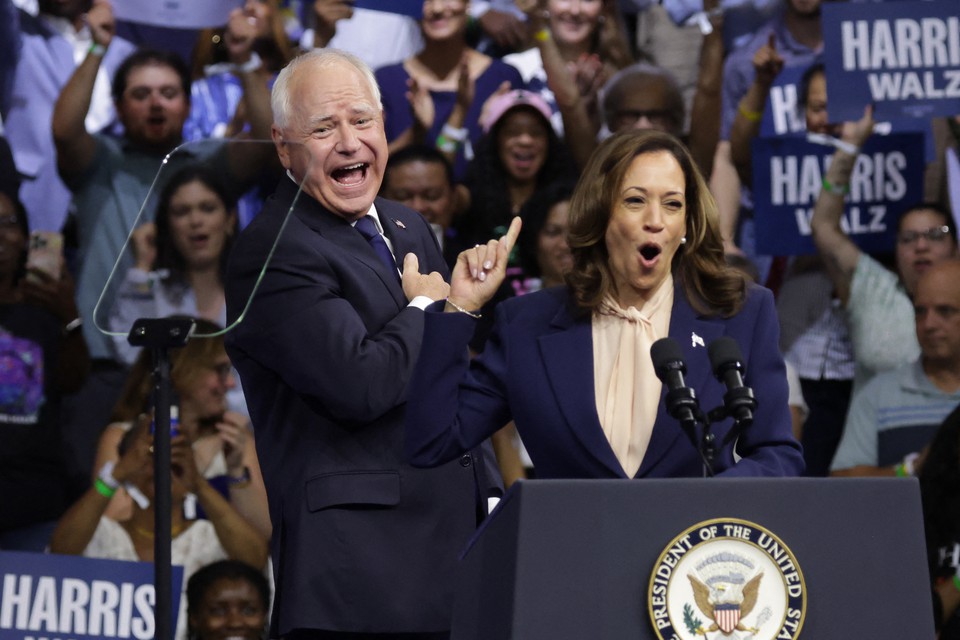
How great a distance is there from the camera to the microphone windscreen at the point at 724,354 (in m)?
2.21

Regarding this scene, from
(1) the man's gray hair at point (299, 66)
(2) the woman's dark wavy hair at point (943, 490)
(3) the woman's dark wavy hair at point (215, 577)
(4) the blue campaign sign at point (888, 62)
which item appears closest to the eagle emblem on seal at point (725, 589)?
(1) the man's gray hair at point (299, 66)

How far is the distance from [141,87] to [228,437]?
1.28 m

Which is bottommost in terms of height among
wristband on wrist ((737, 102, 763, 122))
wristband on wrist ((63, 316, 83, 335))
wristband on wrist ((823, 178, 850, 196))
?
wristband on wrist ((63, 316, 83, 335))

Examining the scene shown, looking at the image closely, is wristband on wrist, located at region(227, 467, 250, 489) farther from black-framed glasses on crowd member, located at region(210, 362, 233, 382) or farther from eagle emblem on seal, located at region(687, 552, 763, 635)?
eagle emblem on seal, located at region(687, 552, 763, 635)

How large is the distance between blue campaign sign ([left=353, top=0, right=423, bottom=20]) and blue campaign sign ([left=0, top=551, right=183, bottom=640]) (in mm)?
2123

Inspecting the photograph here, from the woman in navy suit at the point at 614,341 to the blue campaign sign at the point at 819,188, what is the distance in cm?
262

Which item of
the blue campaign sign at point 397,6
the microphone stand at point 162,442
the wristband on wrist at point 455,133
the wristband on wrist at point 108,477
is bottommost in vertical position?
the microphone stand at point 162,442

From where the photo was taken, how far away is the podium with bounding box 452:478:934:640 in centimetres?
199

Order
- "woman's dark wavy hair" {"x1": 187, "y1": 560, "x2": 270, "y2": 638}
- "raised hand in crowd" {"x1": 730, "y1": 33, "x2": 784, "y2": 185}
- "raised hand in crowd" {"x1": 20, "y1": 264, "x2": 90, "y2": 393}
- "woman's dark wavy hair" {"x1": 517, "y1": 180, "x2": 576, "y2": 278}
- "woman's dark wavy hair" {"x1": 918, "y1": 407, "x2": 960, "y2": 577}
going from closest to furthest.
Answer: "woman's dark wavy hair" {"x1": 918, "y1": 407, "x2": 960, "y2": 577} → "woman's dark wavy hair" {"x1": 187, "y1": 560, "x2": 270, "y2": 638} → "raised hand in crowd" {"x1": 20, "y1": 264, "x2": 90, "y2": 393} → "woman's dark wavy hair" {"x1": 517, "y1": 180, "x2": 576, "y2": 278} → "raised hand in crowd" {"x1": 730, "y1": 33, "x2": 784, "y2": 185}

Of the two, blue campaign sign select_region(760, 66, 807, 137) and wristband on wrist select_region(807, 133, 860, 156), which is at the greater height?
blue campaign sign select_region(760, 66, 807, 137)

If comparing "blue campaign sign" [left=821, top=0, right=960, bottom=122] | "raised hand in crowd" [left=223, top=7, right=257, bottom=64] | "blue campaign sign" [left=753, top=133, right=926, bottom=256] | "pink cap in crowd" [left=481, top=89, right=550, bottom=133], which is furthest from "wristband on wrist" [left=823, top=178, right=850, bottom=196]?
"raised hand in crowd" [left=223, top=7, right=257, bottom=64]

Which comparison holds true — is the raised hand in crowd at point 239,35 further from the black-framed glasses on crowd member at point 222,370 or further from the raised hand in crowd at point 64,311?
the black-framed glasses on crowd member at point 222,370

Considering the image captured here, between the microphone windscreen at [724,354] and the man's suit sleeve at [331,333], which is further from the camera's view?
the man's suit sleeve at [331,333]

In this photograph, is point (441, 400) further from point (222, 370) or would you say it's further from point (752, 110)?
point (752, 110)
